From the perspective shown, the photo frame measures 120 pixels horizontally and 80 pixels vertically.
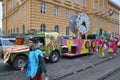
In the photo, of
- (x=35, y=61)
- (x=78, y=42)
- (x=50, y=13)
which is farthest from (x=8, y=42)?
(x=50, y=13)

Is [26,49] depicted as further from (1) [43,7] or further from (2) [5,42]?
(1) [43,7]

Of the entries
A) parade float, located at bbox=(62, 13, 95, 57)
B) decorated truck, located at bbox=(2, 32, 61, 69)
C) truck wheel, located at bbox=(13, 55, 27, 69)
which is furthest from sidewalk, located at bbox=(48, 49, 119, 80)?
parade float, located at bbox=(62, 13, 95, 57)

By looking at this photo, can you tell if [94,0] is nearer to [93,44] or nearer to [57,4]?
[57,4]

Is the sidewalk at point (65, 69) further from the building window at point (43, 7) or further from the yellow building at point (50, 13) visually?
the building window at point (43, 7)

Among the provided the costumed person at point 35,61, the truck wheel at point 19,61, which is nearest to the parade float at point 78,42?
the truck wheel at point 19,61

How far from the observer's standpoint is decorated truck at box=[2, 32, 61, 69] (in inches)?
446

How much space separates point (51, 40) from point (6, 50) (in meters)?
3.36

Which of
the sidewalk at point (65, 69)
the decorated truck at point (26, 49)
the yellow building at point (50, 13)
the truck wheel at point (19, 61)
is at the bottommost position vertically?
the sidewalk at point (65, 69)

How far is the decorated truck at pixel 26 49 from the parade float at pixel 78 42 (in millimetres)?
1969

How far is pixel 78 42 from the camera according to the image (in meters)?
16.6

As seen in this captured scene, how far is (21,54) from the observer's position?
11.8 meters

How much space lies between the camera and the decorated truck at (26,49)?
11.3 metres

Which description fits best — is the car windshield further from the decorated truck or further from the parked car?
the decorated truck

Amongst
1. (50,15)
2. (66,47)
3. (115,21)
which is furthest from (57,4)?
(115,21)
